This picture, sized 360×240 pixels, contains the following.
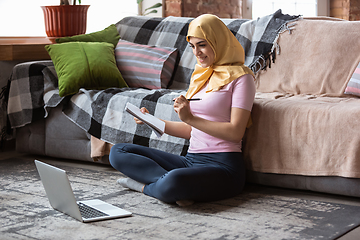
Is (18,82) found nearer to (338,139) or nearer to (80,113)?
(80,113)

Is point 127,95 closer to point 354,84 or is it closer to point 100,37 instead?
point 100,37

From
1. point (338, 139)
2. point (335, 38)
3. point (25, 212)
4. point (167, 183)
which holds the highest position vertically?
point (335, 38)

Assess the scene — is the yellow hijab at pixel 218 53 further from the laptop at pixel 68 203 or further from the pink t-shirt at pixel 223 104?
the laptop at pixel 68 203

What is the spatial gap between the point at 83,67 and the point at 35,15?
47.6 inches

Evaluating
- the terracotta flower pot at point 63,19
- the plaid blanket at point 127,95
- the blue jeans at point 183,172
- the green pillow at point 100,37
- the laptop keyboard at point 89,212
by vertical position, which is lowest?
the laptop keyboard at point 89,212

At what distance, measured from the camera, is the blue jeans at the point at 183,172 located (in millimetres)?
1821

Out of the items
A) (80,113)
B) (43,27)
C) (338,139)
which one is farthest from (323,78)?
(43,27)

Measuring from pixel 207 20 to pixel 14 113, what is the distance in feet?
4.97

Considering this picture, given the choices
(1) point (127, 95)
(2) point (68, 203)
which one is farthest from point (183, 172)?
(1) point (127, 95)

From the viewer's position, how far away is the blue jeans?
182cm

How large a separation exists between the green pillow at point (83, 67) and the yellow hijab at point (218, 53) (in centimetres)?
97

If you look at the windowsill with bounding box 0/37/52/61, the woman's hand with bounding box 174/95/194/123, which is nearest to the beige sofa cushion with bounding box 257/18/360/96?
the woman's hand with bounding box 174/95/194/123

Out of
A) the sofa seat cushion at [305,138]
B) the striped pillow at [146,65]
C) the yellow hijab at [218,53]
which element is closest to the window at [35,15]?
the striped pillow at [146,65]

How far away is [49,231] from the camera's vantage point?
1.62 meters
